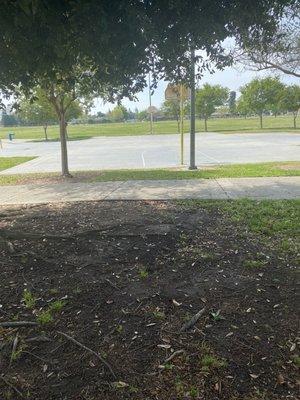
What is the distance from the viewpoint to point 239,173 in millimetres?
12477

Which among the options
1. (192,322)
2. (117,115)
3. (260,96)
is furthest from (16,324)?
(117,115)

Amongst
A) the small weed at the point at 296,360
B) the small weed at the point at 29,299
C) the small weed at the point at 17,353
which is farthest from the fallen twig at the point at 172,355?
the small weed at the point at 29,299

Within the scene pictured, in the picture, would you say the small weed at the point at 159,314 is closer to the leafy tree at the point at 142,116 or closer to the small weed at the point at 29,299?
the small weed at the point at 29,299

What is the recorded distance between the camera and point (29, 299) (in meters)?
3.77

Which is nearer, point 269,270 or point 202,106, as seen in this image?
point 269,270

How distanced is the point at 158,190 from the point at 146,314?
6.42 m

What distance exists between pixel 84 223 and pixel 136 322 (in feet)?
9.84

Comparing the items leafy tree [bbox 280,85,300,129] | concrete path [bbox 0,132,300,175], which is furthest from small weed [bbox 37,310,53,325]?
leafy tree [bbox 280,85,300,129]

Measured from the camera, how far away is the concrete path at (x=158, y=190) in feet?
29.0

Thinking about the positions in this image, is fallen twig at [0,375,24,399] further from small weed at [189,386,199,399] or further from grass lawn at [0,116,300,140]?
grass lawn at [0,116,300,140]

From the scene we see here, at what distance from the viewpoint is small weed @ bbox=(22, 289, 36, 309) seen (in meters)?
3.68

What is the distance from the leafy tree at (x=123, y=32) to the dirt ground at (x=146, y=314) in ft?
6.89

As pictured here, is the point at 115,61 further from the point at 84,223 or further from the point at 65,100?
the point at 65,100

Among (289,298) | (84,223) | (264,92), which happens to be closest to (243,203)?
(84,223)
